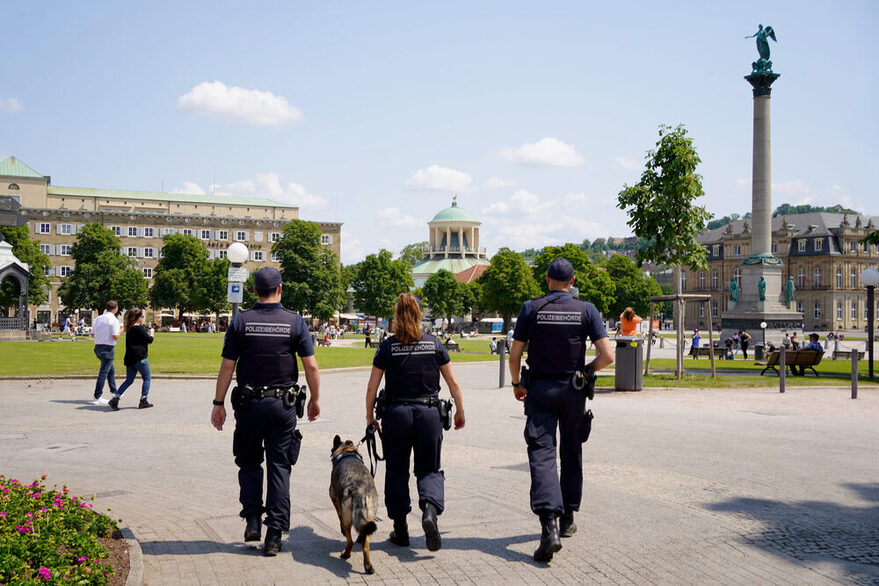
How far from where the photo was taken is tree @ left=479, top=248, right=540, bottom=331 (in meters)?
96.2

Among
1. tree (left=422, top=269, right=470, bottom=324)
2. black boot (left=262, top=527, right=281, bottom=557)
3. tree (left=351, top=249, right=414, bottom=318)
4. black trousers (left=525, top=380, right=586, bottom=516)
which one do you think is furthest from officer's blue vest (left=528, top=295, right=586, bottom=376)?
tree (left=422, top=269, right=470, bottom=324)

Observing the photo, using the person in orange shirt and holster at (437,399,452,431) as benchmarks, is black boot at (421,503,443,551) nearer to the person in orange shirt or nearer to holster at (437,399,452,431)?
holster at (437,399,452,431)

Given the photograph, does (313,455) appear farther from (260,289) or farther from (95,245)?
(95,245)

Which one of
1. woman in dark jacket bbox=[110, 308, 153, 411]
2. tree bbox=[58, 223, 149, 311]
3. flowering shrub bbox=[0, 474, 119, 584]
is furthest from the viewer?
tree bbox=[58, 223, 149, 311]

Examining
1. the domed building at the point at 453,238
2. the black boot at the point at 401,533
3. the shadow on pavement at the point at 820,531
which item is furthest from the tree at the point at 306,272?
the domed building at the point at 453,238

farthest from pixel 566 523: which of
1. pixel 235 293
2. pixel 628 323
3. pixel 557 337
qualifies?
pixel 628 323

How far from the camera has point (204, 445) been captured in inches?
427

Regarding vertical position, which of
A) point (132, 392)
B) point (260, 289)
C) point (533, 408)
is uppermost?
point (260, 289)

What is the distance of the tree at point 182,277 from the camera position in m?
92.5

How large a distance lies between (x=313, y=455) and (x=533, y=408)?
471cm

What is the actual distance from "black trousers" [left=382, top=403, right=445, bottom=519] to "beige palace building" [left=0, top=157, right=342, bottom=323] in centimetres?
10329

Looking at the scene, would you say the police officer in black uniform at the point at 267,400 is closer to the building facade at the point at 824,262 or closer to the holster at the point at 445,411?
the holster at the point at 445,411

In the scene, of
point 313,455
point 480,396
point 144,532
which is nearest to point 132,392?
point 480,396

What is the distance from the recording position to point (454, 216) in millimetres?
173625
